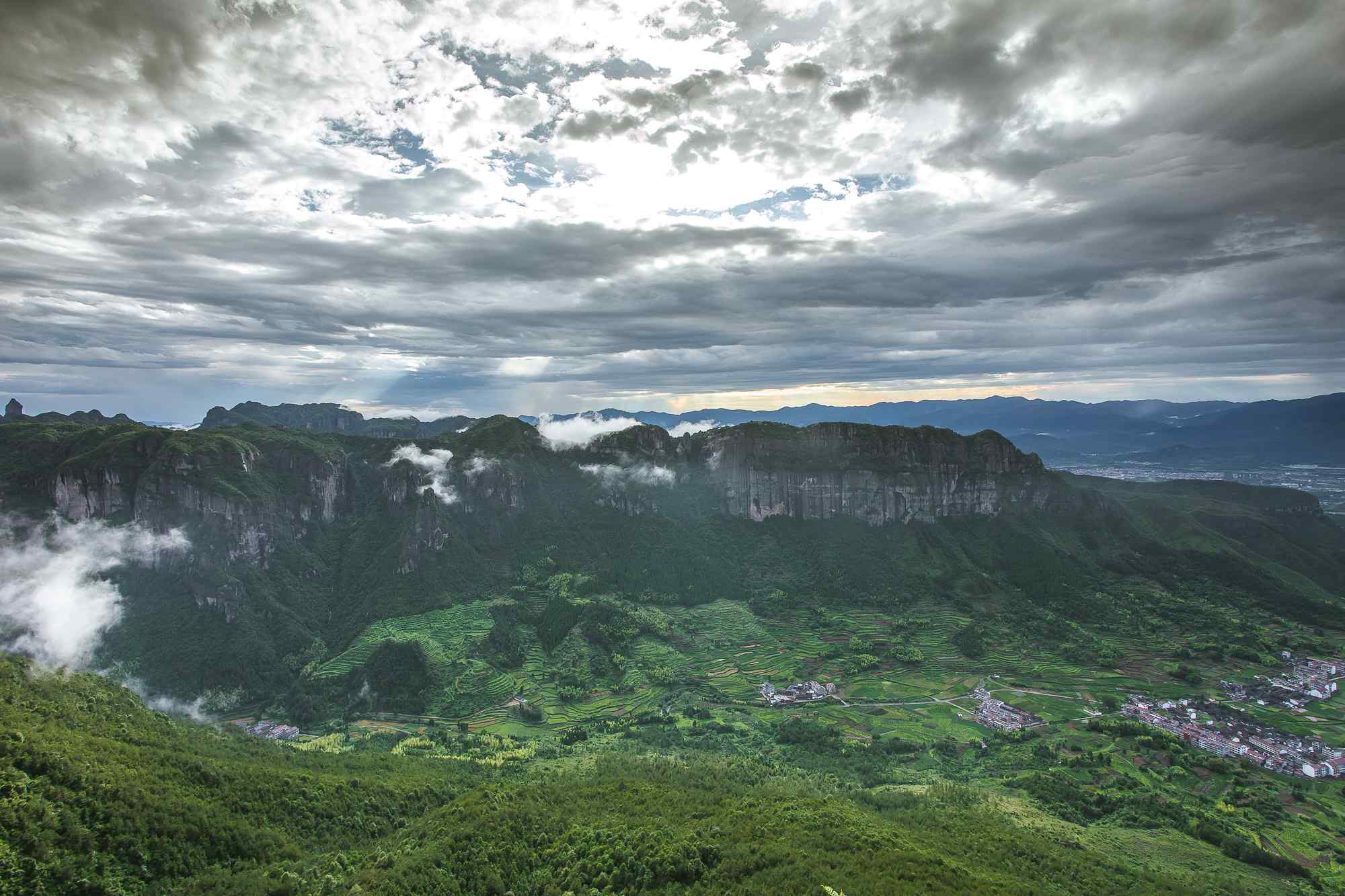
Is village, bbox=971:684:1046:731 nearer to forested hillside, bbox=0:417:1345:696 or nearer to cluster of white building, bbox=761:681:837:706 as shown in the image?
cluster of white building, bbox=761:681:837:706

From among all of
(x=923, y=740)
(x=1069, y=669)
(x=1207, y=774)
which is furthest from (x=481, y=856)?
(x=1069, y=669)

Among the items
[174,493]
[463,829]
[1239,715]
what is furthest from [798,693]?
[174,493]

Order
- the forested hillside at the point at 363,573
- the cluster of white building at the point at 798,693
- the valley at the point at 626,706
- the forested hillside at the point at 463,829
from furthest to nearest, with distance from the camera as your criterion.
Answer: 1. the forested hillside at the point at 363,573
2. the cluster of white building at the point at 798,693
3. the valley at the point at 626,706
4. the forested hillside at the point at 463,829

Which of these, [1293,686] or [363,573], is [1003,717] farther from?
[363,573]

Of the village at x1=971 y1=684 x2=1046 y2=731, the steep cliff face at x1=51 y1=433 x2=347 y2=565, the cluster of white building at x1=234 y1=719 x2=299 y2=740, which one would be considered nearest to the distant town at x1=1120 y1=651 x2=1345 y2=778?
the village at x1=971 y1=684 x2=1046 y2=731

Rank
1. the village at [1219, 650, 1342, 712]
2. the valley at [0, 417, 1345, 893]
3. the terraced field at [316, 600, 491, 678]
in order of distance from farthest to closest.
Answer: the terraced field at [316, 600, 491, 678] < the village at [1219, 650, 1342, 712] < the valley at [0, 417, 1345, 893]

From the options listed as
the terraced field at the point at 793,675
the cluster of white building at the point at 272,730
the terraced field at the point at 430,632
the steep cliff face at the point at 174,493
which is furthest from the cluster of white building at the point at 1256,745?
the steep cliff face at the point at 174,493

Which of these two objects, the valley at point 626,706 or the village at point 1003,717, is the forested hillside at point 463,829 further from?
the village at point 1003,717

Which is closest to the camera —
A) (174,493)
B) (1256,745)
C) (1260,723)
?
(1256,745)

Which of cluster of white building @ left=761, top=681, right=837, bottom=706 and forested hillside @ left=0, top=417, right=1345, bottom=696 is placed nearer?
cluster of white building @ left=761, top=681, right=837, bottom=706

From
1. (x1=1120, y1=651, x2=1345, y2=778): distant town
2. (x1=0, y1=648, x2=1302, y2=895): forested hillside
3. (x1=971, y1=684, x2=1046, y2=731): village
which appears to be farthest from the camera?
(x1=971, y1=684, x2=1046, y2=731): village

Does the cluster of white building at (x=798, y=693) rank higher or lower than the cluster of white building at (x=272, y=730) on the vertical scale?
lower

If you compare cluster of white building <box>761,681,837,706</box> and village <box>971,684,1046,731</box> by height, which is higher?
village <box>971,684,1046,731</box>
